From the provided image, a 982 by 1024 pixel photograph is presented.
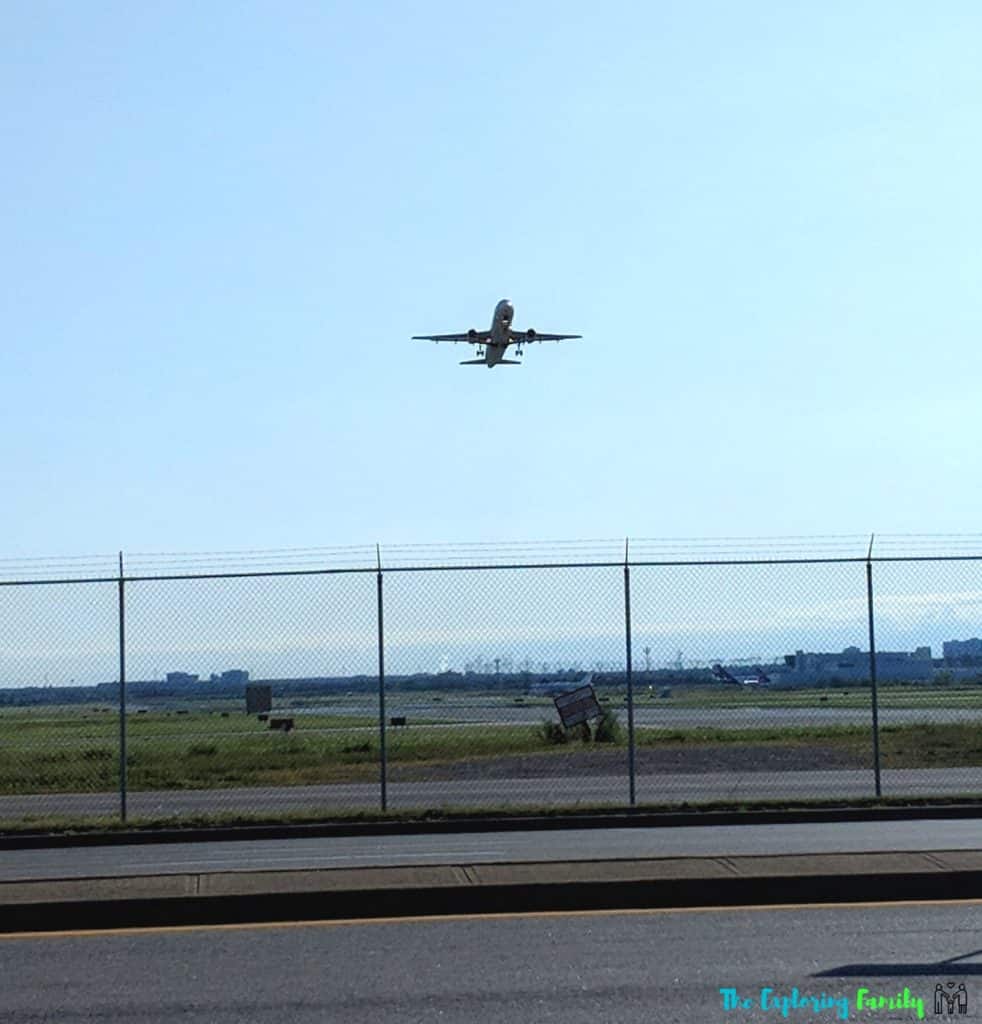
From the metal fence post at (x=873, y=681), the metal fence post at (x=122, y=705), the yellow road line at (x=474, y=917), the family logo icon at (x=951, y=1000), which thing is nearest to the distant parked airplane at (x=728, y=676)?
the metal fence post at (x=873, y=681)

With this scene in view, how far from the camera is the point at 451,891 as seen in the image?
10516 millimetres

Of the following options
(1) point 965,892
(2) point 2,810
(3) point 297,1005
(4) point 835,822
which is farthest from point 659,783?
(3) point 297,1005

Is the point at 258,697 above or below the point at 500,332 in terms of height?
below

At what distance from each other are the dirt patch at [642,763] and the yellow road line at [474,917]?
43.6 feet

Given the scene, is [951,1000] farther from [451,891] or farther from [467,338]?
[467,338]

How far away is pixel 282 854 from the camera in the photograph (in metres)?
14.7

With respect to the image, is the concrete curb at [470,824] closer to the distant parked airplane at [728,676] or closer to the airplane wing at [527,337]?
the distant parked airplane at [728,676]

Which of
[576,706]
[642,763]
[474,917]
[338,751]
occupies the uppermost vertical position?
[576,706]

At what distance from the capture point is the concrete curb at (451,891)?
33.7 ft

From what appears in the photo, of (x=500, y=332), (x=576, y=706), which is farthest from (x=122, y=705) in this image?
(x=500, y=332)

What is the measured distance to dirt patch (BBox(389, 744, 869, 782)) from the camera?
2514 cm

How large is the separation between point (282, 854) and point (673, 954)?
21.0ft

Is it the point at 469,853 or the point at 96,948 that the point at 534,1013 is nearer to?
the point at 96,948

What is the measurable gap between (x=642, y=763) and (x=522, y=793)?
6.47 m
